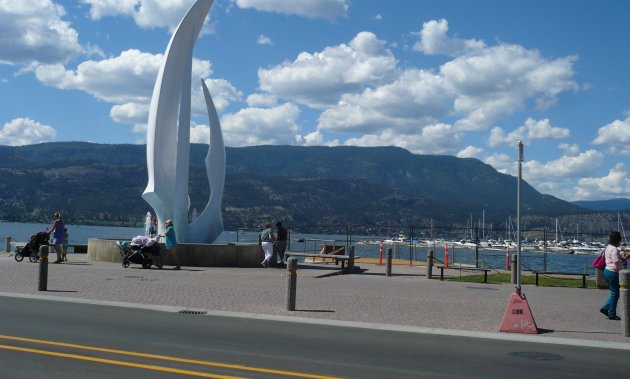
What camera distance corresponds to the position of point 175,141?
28516 millimetres

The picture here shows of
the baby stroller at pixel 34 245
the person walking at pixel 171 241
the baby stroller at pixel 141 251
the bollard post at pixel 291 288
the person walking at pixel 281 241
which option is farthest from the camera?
the person walking at pixel 281 241

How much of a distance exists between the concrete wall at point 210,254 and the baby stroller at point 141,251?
1.08 m

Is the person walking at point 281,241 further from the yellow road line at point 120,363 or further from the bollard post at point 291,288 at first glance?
the yellow road line at point 120,363

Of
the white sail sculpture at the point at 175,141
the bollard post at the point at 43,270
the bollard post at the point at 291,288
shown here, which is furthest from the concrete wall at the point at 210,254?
the bollard post at the point at 291,288

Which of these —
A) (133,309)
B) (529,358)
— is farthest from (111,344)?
(529,358)

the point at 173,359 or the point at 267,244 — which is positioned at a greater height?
the point at 267,244

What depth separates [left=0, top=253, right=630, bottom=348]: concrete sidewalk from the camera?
1393 cm

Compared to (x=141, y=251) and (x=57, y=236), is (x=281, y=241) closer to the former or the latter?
(x=141, y=251)

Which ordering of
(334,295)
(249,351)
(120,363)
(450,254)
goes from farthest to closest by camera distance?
1. (450,254)
2. (334,295)
3. (249,351)
4. (120,363)

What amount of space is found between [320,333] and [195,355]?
2996mm

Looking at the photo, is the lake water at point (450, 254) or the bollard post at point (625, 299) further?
the lake water at point (450, 254)

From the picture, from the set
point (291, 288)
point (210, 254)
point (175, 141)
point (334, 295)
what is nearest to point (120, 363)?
point (291, 288)

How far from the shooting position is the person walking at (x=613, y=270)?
46.8ft

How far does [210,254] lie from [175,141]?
553 cm
